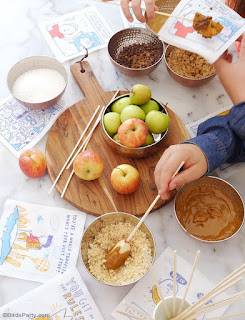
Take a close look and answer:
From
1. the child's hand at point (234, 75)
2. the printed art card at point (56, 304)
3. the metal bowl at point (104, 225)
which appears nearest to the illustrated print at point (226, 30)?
the child's hand at point (234, 75)

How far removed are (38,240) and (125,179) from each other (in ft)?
1.22

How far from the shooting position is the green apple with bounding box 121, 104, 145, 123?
4.31 ft

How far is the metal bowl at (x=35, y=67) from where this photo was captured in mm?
1407

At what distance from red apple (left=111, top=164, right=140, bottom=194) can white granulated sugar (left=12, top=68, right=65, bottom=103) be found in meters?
0.46

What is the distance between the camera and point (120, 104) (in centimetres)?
138

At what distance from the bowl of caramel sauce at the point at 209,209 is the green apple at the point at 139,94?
0.38 m

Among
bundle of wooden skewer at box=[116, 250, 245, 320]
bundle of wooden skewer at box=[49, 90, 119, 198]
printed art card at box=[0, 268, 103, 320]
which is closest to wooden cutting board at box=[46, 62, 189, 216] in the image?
bundle of wooden skewer at box=[49, 90, 119, 198]

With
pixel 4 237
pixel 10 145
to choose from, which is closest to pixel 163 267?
pixel 4 237

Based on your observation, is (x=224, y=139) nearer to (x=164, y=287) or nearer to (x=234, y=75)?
(x=234, y=75)

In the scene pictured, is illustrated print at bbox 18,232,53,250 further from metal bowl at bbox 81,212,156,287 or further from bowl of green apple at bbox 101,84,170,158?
bowl of green apple at bbox 101,84,170,158

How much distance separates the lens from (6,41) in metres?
1.70

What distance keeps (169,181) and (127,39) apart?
79cm

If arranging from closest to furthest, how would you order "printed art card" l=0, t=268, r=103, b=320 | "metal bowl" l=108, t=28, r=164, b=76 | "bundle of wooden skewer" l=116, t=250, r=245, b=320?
"bundle of wooden skewer" l=116, t=250, r=245, b=320 → "printed art card" l=0, t=268, r=103, b=320 → "metal bowl" l=108, t=28, r=164, b=76

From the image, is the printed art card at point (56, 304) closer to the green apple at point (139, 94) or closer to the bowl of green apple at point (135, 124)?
the bowl of green apple at point (135, 124)
